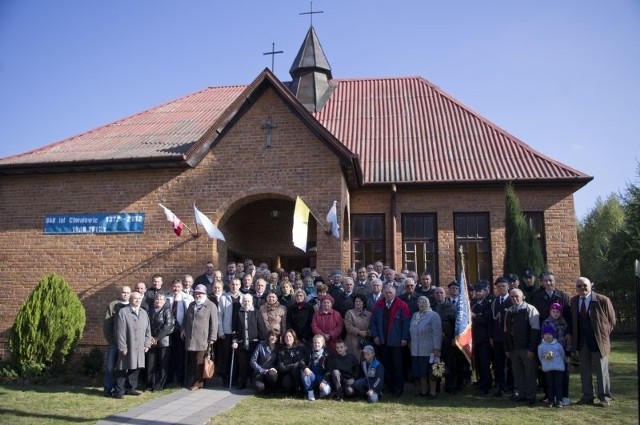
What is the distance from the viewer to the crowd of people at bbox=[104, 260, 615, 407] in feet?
24.4

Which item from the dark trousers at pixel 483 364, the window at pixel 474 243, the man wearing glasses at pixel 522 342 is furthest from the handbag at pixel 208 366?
the window at pixel 474 243

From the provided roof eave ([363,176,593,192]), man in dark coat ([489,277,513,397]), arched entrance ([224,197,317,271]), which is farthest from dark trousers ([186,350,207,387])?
roof eave ([363,176,593,192])

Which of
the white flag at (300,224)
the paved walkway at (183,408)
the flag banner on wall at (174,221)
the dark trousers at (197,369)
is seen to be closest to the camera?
the paved walkway at (183,408)

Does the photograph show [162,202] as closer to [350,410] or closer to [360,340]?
[360,340]

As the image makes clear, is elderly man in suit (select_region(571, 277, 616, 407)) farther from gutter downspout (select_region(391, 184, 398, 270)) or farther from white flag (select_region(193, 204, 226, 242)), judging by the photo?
white flag (select_region(193, 204, 226, 242))

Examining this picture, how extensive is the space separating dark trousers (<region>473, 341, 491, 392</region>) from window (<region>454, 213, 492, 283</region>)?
5237 mm

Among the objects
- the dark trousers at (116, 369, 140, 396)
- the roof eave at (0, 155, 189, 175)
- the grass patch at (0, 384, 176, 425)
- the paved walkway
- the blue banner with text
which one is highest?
the roof eave at (0, 155, 189, 175)

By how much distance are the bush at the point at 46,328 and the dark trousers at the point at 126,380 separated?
244 cm

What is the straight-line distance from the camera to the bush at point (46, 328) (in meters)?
9.80

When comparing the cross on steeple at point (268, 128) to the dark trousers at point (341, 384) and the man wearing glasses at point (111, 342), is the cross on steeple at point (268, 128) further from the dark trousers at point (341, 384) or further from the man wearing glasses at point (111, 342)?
the dark trousers at point (341, 384)

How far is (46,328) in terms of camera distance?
394 inches

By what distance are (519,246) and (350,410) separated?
254 inches

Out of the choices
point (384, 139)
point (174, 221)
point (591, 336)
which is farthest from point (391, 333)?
point (384, 139)

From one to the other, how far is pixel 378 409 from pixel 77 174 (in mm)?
9235
